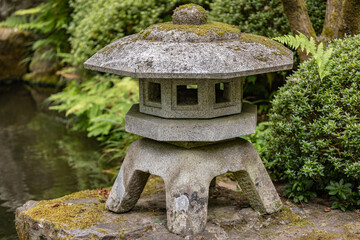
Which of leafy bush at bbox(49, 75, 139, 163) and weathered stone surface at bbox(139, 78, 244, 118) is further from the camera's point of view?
leafy bush at bbox(49, 75, 139, 163)

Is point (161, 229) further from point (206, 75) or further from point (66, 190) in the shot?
point (66, 190)

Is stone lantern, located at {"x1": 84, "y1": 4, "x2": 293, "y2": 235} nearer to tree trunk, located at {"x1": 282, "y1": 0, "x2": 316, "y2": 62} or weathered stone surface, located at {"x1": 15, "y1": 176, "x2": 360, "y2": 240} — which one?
weathered stone surface, located at {"x1": 15, "y1": 176, "x2": 360, "y2": 240}

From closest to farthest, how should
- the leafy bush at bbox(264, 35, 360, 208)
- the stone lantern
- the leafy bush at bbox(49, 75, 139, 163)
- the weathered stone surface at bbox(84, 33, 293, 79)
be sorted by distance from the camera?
the weathered stone surface at bbox(84, 33, 293, 79) < the stone lantern < the leafy bush at bbox(264, 35, 360, 208) < the leafy bush at bbox(49, 75, 139, 163)

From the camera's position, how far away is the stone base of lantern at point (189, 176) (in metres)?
3.57

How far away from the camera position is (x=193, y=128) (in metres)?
3.55

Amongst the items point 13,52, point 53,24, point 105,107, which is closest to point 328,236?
point 105,107

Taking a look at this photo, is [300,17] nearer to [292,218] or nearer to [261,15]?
[261,15]

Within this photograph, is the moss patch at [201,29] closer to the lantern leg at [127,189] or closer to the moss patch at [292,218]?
the lantern leg at [127,189]

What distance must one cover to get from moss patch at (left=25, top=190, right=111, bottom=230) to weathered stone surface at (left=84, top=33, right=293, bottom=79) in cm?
133

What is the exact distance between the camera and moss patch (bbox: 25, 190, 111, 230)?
3.79 meters

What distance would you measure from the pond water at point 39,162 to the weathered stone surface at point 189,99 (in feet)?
7.63

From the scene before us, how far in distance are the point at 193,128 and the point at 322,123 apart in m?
1.20

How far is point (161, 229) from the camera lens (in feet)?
12.1

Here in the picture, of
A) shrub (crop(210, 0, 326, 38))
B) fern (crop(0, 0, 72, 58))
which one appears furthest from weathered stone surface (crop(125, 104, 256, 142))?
fern (crop(0, 0, 72, 58))
